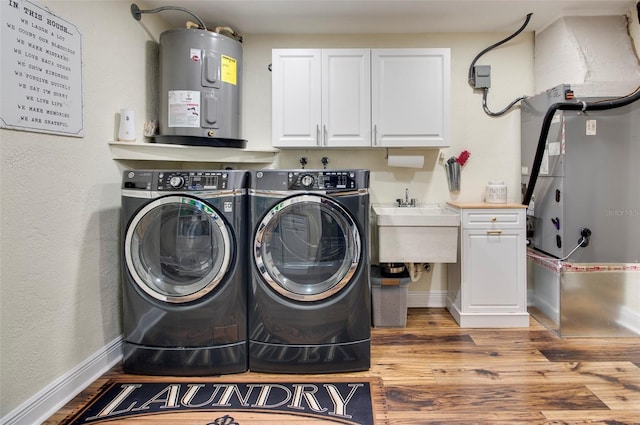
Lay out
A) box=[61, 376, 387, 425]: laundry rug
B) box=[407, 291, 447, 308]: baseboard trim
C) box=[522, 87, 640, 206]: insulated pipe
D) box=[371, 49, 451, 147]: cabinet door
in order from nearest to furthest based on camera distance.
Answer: box=[61, 376, 387, 425]: laundry rug
box=[522, 87, 640, 206]: insulated pipe
box=[371, 49, 451, 147]: cabinet door
box=[407, 291, 447, 308]: baseboard trim

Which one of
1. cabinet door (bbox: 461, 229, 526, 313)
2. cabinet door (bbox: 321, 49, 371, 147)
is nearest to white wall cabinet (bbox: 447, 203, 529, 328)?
cabinet door (bbox: 461, 229, 526, 313)

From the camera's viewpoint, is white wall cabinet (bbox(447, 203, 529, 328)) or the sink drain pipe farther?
the sink drain pipe

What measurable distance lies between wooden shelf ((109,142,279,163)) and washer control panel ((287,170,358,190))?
82 centimetres

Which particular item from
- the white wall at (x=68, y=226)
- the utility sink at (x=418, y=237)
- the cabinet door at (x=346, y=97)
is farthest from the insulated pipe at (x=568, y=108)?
the white wall at (x=68, y=226)

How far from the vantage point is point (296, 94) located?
109 inches

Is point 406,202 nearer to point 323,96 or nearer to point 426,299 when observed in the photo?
point 426,299

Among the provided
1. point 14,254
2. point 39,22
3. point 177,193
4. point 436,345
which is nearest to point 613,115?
point 436,345

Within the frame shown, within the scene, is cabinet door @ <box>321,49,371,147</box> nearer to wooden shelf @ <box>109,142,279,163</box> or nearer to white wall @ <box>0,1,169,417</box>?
wooden shelf @ <box>109,142,279,163</box>

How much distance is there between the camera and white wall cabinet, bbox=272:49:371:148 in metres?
2.75

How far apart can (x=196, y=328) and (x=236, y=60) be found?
184cm

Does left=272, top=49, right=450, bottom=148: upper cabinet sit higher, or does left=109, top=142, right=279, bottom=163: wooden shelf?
left=272, top=49, right=450, bottom=148: upper cabinet

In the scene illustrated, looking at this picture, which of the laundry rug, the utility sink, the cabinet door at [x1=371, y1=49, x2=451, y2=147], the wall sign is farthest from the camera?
the cabinet door at [x1=371, y1=49, x2=451, y2=147]

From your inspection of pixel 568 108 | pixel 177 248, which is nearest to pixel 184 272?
pixel 177 248

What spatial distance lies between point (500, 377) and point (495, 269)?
2.84ft
